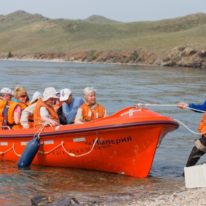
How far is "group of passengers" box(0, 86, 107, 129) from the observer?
11.9 metres

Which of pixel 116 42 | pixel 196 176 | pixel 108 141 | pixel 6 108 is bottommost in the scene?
pixel 196 176

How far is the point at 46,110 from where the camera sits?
1214 centimetres

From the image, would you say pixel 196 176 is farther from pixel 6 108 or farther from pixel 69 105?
pixel 6 108

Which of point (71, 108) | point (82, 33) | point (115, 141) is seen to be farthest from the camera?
point (82, 33)

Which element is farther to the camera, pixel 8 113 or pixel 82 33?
pixel 82 33

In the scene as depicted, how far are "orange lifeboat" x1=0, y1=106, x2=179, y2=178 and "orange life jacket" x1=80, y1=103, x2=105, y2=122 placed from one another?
0.49m

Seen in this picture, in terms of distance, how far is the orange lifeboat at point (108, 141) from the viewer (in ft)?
35.9

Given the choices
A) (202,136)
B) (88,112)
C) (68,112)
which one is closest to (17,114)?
(68,112)

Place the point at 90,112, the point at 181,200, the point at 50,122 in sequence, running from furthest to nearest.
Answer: the point at 50,122 < the point at 90,112 < the point at 181,200

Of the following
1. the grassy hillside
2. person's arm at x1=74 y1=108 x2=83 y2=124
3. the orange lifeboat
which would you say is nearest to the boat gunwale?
the orange lifeboat

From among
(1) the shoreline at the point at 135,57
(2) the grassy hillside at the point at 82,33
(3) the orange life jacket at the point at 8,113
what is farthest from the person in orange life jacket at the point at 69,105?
(2) the grassy hillside at the point at 82,33

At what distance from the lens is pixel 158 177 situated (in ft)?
37.9

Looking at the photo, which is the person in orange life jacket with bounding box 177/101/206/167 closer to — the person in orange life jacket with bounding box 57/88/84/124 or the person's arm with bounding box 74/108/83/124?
the person's arm with bounding box 74/108/83/124

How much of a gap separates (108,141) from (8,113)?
270cm
